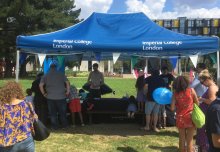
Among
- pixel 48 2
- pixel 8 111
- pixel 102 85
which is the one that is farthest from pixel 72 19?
pixel 8 111

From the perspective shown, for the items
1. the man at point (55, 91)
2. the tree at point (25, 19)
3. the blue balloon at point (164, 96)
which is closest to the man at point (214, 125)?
the blue balloon at point (164, 96)

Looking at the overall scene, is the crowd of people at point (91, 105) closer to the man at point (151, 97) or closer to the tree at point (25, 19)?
the man at point (151, 97)

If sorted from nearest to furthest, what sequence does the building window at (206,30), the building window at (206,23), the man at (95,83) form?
1. the man at (95,83)
2. the building window at (206,30)
3. the building window at (206,23)

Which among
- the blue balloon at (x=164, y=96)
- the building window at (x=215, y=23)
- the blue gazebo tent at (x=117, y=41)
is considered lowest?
the blue balloon at (x=164, y=96)

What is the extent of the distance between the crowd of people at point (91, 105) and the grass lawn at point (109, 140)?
1.38 ft

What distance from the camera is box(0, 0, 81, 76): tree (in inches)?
1474

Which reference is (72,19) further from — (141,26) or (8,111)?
(8,111)

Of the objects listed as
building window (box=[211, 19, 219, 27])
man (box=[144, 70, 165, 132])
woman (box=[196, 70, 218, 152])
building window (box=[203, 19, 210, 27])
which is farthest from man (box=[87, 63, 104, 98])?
building window (box=[203, 19, 210, 27])

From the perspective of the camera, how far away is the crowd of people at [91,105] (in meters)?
4.32

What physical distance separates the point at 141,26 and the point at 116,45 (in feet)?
4.48

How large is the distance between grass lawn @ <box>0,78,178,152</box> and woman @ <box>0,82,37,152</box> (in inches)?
133

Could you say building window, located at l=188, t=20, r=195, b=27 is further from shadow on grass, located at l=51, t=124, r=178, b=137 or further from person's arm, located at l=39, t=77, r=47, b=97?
person's arm, located at l=39, t=77, r=47, b=97

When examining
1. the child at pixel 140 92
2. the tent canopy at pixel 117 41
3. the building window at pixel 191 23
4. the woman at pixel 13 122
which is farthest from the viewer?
the building window at pixel 191 23

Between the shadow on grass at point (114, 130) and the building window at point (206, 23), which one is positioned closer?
the shadow on grass at point (114, 130)
